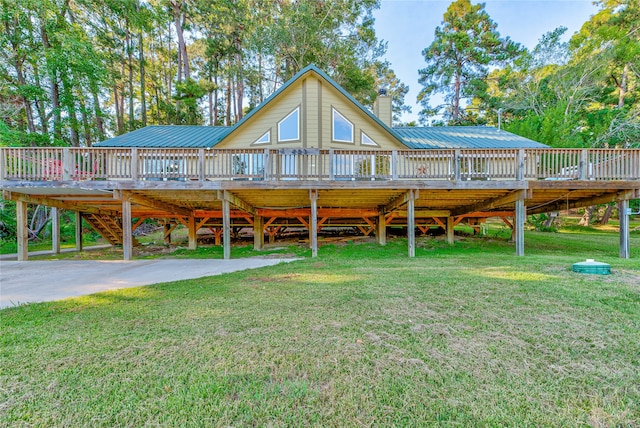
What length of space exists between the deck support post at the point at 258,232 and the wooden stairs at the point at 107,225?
18.2ft

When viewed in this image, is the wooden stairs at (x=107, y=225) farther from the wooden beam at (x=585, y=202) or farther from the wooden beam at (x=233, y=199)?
the wooden beam at (x=585, y=202)

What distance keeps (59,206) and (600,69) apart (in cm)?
3158

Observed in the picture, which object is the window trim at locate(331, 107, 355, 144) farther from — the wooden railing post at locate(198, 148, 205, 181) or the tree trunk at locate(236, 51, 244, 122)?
the tree trunk at locate(236, 51, 244, 122)

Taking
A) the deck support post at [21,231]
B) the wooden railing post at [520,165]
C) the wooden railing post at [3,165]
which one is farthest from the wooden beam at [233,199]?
the wooden railing post at [520,165]

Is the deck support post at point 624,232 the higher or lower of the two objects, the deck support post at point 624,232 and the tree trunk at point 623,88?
the lower

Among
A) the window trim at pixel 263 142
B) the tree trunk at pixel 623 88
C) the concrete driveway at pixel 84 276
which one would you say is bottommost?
the concrete driveway at pixel 84 276

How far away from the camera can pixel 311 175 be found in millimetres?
7215

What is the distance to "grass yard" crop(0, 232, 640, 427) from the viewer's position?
62.1 inches

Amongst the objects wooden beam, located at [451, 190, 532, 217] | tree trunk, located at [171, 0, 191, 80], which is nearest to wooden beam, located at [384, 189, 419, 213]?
wooden beam, located at [451, 190, 532, 217]

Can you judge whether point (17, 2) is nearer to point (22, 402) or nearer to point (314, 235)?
point (314, 235)

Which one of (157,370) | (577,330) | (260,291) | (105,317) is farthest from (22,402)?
(577,330)

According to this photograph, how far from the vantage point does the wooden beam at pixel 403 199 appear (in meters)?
7.61

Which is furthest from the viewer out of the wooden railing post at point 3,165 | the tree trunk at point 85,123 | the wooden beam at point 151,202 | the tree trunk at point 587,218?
the tree trunk at point 587,218

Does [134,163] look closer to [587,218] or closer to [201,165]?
[201,165]
